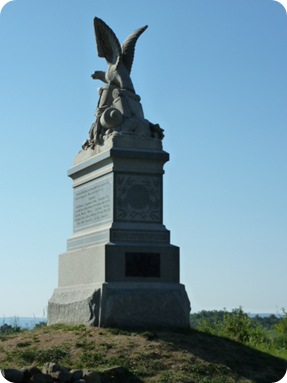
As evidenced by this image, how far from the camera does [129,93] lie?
57.7 ft

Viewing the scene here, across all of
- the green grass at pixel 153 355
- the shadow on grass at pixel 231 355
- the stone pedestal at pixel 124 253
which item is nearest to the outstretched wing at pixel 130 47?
the stone pedestal at pixel 124 253

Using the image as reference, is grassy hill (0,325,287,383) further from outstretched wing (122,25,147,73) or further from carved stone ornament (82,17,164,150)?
outstretched wing (122,25,147,73)

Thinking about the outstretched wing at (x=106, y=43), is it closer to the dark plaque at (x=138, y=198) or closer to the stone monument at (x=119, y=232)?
the stone monument at (x=119, y=232)

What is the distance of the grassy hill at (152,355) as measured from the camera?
12.9m

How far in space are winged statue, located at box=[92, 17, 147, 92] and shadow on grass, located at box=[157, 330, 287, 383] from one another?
18.9 ft

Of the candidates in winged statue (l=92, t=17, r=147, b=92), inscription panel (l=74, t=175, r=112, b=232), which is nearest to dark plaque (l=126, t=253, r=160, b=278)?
inscription panel (l=74, t=175, r=112, b=232)

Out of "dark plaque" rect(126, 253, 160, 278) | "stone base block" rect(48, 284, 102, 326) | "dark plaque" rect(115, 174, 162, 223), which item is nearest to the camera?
"stone base block" rect(48, 284, 102, 326)

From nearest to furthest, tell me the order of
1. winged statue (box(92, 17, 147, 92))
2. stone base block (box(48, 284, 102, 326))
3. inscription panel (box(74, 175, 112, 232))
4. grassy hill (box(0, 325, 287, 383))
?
grassy hill (box(0, 325, 287, 383))
stone base block (box(48, 284, 102, 326))
inscription panel (box(74, 175, 112, 232))
winged statue (box(92, 17, 147, 92))

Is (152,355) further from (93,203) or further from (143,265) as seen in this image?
(93,203)

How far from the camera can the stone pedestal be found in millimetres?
15555

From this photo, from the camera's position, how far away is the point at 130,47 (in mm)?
18344

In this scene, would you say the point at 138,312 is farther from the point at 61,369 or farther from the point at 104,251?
the point at 61,369

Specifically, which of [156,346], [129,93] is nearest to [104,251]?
[156,346]

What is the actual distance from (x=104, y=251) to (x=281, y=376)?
4.18 metres
